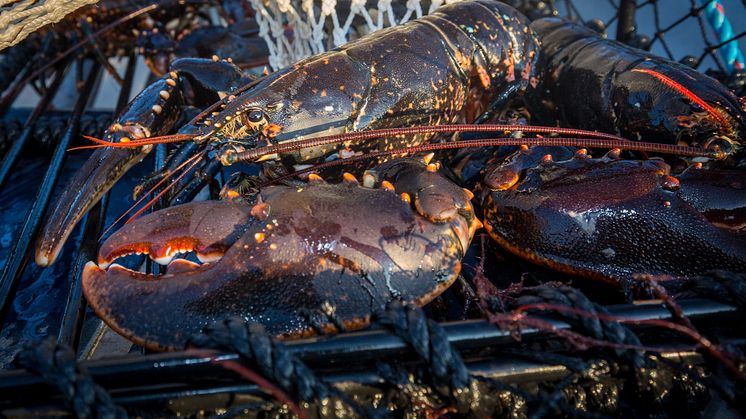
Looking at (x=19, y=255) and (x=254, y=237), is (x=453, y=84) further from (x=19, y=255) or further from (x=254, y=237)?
(x=19, y=255)

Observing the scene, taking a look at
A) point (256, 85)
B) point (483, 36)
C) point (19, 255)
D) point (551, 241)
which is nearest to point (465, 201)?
point (551, 241)

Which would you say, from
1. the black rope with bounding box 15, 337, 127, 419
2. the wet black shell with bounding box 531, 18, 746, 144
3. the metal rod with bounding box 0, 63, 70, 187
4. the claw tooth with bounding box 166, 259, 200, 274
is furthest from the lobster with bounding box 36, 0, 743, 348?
the metal rod with bounding box 0, 63, 70, 187

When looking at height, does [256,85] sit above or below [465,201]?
above

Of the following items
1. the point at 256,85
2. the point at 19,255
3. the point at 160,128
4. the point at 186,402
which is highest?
the point at 256,85

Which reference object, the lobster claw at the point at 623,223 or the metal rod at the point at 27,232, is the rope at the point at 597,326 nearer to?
the lobster claw at the point at 623,223

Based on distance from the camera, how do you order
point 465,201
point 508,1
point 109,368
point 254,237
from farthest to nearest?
point 508,1 → point 465,201 → point 254,237 → point 109,368

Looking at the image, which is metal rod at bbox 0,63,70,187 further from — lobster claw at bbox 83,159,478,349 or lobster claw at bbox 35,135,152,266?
lobster claw at bbox 83,159,478,349
